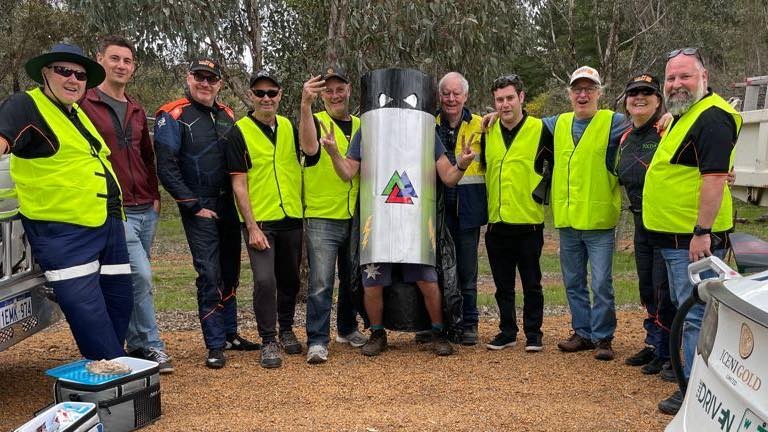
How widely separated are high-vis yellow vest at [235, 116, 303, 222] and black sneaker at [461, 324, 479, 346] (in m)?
1.85

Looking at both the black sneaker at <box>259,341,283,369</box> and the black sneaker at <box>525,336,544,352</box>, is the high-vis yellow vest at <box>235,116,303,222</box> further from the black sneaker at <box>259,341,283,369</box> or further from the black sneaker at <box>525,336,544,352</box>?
the black sneaker at <box>525,336,544,352</box>

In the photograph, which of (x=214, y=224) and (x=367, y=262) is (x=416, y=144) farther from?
(x=214, y=224)

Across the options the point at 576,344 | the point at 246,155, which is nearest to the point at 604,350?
the point at 576,344

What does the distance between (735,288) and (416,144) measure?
346cm

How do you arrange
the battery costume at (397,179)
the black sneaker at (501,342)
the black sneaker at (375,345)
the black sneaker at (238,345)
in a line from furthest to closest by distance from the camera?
the black sneaker at (238,345) < the black sneaker at (501,342) < the black sneaker at (375,345) < the battery costume at (397,179)

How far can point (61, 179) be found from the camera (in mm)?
4621

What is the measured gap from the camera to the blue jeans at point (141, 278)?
5598 mm

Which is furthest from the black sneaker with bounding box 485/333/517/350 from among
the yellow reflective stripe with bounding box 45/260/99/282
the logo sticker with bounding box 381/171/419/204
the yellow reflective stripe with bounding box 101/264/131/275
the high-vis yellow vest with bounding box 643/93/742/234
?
the yellow reflective stripe with bounding box 45/260/99/282

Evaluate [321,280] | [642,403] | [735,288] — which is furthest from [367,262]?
[735,288]

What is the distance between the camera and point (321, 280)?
6117 mm

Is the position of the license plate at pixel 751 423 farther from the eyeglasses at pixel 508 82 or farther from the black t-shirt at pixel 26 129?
the eyeglasses at pixel 508 82

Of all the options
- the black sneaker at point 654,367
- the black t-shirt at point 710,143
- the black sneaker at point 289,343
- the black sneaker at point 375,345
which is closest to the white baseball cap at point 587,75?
the black t-shirt at point 710,143

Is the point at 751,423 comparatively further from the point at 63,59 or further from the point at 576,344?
the point at 63,59

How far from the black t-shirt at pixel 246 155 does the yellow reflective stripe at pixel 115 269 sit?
3.83 feet
